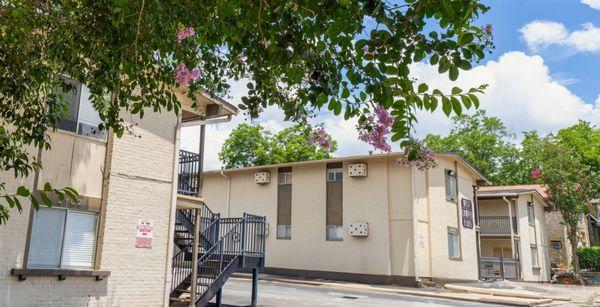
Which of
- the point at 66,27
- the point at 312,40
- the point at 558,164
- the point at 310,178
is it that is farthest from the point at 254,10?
the point at 558,164

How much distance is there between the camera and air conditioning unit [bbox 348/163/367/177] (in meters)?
24.8

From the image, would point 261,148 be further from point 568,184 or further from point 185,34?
point 185,34

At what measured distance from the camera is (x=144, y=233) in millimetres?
11258

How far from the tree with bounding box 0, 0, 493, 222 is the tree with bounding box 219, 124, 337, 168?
3855cm

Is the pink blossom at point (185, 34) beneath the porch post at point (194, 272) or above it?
above

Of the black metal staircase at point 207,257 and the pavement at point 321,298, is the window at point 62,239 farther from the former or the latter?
the pavement at point 321,298

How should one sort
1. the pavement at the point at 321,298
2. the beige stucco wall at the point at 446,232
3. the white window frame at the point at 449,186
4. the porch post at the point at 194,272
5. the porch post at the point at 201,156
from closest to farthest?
1. the porch post at the point at 194,272
2. the porch post at the point at 201,156
3. the pavement at the point at 321,298
4. the beige stucco wall at the point at 446,232
5. the white window frame at the point at 449,186

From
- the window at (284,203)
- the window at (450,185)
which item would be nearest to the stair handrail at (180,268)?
the window at (284,203)

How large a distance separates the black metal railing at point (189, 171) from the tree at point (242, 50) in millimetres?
7863

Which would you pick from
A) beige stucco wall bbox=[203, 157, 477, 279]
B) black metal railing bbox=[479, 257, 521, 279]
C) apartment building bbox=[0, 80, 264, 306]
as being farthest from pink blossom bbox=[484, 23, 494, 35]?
black metal railing bbox=[479, 257, 521, 279]

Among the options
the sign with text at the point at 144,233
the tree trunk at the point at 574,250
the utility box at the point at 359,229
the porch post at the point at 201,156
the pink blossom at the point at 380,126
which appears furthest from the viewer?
the tree trunk at the point at 574,250

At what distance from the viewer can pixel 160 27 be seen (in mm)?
4859

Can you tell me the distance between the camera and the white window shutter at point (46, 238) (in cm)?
939

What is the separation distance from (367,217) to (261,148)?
2176 centimetres
